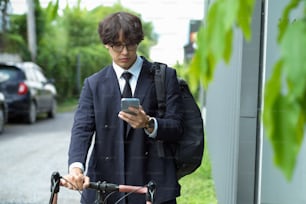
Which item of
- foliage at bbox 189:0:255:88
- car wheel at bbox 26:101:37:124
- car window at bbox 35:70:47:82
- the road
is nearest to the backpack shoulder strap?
foliage at bbox 189:0:255:88

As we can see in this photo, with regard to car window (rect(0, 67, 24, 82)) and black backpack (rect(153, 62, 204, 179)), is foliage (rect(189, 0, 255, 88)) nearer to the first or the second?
black backpack (rect(153, 62, 204, 179))

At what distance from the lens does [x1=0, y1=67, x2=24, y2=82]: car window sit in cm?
592

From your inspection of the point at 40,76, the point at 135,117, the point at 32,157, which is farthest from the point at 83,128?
the point at 32,157

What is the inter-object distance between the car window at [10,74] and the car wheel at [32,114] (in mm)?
294

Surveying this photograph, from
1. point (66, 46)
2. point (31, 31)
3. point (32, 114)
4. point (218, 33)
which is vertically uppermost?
point (31, 31)

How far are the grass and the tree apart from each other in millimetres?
4360

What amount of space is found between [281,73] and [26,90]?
18.0 ft

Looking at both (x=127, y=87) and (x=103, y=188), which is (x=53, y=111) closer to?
(x=127, y=87)

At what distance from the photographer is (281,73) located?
0.84 meters

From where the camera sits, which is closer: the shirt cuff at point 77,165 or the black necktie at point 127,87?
the shirt cuff at point 77,165

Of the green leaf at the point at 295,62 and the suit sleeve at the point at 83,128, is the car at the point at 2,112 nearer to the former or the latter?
the suit sleeve at the point at 83,128

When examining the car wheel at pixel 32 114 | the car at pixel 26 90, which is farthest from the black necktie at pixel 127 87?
the car wheel at pixel 32 114

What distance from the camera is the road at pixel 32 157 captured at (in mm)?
5699

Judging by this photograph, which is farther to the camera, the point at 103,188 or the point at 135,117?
the point at 135,117
